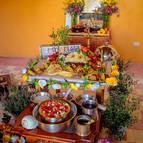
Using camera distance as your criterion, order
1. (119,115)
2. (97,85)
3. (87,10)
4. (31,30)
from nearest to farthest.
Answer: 1. (97,85)
2. (119,115)
3. (87,10)
4. (31,30)

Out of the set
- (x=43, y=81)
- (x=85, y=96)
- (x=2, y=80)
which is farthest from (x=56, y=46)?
(x=2, y=80)

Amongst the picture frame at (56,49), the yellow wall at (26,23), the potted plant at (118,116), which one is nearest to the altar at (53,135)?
the potted plant at (118,116)

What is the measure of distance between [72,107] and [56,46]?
3.03 ft

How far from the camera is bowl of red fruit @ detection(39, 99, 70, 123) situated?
2.01 metres

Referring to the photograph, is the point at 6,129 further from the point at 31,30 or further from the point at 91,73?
the point at 31,30

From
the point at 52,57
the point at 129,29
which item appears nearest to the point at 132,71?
the point at 129,29

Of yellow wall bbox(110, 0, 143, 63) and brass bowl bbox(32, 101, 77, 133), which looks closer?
brass bowl bbox(32, 101, 77, 133)

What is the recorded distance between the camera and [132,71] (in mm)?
4934

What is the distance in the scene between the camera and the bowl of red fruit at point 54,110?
2.01 meters

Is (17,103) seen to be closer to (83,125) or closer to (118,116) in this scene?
Answer: (83,125)

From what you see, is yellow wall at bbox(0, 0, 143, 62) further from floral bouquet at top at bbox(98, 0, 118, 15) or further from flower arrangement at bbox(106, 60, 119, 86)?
flower arrangement at bbox(106, 60, 119, 86)

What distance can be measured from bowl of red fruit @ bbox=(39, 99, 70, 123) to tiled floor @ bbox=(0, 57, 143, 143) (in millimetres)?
1090

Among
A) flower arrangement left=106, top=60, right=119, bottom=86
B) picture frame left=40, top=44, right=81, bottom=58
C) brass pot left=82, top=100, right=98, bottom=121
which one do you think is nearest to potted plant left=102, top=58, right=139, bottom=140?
brass pot left=82, top=100, right=98, bottom=121

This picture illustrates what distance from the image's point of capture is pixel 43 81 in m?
2.15
